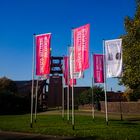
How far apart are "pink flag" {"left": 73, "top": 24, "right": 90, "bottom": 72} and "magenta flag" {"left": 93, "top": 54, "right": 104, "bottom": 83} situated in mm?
6316

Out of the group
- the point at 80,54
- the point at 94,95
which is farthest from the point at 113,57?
the point at 94,95

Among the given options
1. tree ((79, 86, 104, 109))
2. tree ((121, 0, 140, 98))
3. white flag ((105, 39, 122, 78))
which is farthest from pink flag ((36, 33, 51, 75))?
tree ((79, 86, 104, 109))

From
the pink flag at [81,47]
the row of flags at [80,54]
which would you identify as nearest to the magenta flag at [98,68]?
the row of flags at [80,54]

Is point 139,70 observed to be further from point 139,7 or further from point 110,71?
point 110,71

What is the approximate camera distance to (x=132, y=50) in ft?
129

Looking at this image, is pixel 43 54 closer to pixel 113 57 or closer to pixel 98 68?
pixel 113 57

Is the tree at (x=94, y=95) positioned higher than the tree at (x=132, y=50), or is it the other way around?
the tree at (x=132, y=50)

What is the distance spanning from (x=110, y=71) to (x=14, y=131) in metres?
7.92

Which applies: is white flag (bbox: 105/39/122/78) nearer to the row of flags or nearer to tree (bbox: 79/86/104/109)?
the row of flags

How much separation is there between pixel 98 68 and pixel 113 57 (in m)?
5.32

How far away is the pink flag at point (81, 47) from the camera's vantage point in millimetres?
24312

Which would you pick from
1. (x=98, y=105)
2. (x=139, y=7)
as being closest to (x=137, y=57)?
(x=139, y=7)

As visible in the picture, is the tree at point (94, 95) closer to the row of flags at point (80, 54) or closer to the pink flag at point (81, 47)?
the row of flags at point (80, 54)

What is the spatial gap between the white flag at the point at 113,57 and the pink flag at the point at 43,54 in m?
4.27
